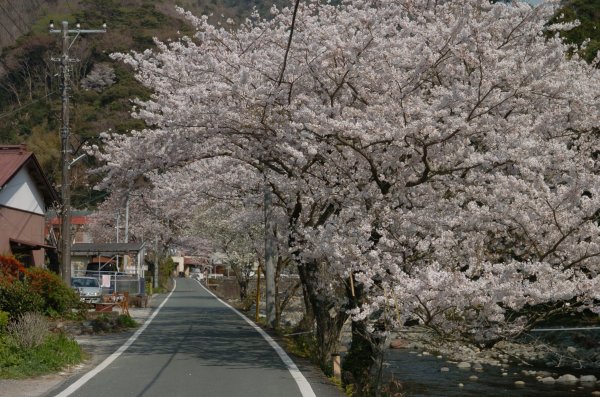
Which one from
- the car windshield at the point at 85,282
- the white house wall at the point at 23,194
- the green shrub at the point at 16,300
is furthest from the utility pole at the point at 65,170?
the car windshield at the point at 85,282

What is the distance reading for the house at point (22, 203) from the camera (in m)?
26.0

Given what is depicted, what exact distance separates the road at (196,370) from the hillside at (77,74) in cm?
3775

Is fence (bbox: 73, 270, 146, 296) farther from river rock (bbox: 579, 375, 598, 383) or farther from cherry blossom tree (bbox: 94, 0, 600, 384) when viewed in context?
river rock (bbox: 579, 375, 598, 383)

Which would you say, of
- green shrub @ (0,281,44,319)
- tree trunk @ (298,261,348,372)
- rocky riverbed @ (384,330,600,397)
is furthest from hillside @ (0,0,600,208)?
tree trunk @ (298,261,348,372)

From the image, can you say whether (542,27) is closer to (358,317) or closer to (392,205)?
(392,205)

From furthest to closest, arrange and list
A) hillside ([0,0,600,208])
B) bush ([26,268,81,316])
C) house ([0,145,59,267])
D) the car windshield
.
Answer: hillside ([0,0,600,208]), the car windshield, house ([0,145,59,267]), bush ([26,268,81,316])

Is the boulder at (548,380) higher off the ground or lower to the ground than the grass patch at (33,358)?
lower

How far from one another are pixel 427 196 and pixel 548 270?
3389 millimetres

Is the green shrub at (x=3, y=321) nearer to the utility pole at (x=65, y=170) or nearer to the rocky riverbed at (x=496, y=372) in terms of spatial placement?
the rocky riverbed at (x=496, y=372)

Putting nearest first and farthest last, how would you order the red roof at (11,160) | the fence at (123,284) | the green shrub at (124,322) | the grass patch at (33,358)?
the grass patch at (33,358)
the green shrub at (124,322)
the red roof at (11,160)
the fence at (123,284)

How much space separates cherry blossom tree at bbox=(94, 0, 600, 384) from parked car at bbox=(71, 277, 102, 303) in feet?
58.8

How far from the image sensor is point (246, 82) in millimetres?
12930

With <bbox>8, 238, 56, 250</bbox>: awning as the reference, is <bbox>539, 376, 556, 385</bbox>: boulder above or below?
below

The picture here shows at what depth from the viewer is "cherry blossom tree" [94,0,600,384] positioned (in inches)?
399
